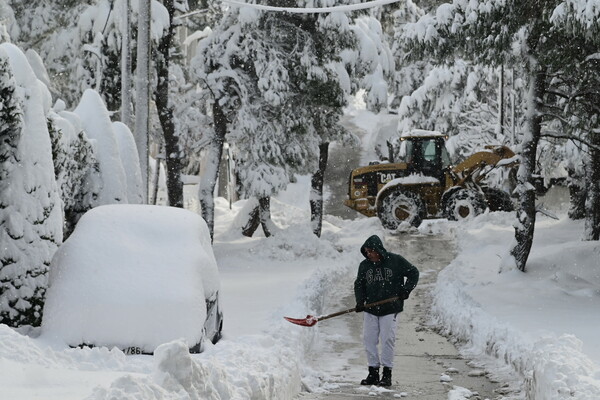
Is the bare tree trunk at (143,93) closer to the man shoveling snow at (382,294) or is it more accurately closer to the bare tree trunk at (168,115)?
the bare tree trunk at (168,115)

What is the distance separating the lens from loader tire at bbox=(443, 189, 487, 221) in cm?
2780

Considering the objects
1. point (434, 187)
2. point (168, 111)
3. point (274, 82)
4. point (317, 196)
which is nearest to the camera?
point (274, 82)

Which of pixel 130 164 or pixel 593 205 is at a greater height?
pixel 130 164

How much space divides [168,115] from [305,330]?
10721 millimetres

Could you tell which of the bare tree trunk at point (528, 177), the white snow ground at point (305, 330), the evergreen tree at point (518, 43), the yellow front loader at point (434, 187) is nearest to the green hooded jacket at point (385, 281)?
the white snow ground at point (305, 330)

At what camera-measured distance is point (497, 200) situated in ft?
94.5

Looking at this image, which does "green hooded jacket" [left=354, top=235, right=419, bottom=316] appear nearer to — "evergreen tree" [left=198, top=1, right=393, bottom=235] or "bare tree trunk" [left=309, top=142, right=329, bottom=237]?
"evergreen tree" [left=198, top=1, right=393, bottom=235]

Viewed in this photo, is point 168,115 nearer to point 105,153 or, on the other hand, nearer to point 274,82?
point 274,82

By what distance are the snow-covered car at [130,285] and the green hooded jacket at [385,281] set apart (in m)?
1.63

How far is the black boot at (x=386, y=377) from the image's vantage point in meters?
9.59

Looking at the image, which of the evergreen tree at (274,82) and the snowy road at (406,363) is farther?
the evergreen tree at (274,82)

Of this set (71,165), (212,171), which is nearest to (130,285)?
(71,165)

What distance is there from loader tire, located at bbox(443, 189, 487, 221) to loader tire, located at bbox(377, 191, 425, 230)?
2.96ft

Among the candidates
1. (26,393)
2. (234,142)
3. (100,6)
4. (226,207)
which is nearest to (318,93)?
(234,142)
